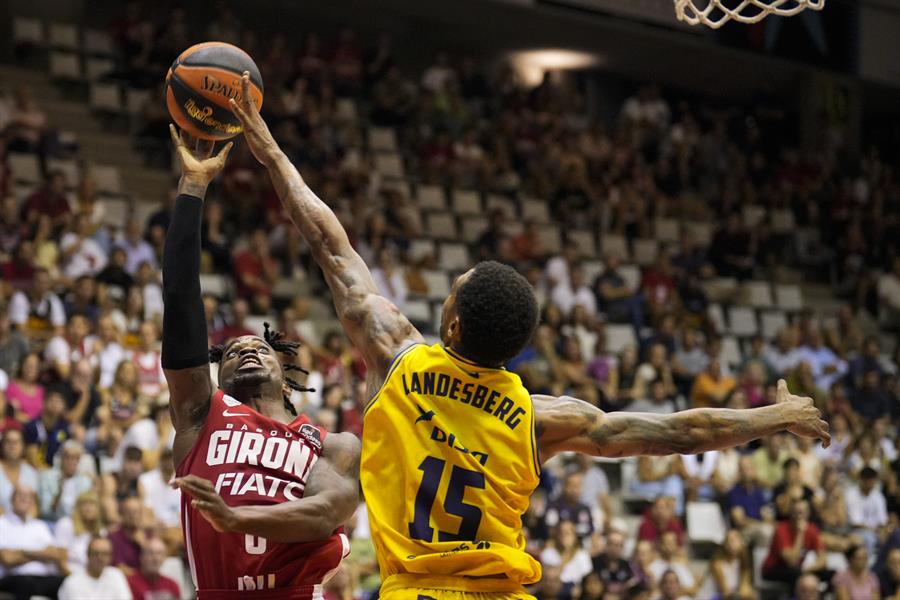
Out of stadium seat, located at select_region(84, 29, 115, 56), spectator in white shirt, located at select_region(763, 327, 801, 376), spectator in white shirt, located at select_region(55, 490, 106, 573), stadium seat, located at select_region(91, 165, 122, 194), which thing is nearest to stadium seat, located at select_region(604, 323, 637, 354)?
spectator in white shirt, located at select_region(763, 327, 801, 376)

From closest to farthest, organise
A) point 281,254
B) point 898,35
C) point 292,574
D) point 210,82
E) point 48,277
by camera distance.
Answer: point 292,574 < point 210,82 < point 48,277 < point 281,254 < point 898,35

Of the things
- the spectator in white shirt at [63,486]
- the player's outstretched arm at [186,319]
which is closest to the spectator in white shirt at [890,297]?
the spectator in white shirt at [63,486]

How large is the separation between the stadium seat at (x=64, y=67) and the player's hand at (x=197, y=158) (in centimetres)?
1176

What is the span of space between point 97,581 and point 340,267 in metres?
5.57

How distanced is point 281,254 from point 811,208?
9422 mm

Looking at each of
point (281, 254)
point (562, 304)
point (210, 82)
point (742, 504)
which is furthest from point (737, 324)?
point (210, 82)

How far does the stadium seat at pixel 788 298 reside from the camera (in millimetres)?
18734

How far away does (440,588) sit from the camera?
414 centimetres

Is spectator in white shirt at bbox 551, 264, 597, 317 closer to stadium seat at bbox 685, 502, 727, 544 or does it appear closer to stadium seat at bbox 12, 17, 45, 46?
stadium seat at bbox 685, 502, 727, 544

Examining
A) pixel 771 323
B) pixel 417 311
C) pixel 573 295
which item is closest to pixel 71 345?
pixel 417 311

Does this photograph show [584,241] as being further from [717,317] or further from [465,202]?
[717,317]

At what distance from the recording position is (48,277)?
472 inches

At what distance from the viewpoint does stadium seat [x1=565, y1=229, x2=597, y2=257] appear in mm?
17969

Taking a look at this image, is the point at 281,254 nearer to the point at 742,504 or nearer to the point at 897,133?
the point at 742,504
